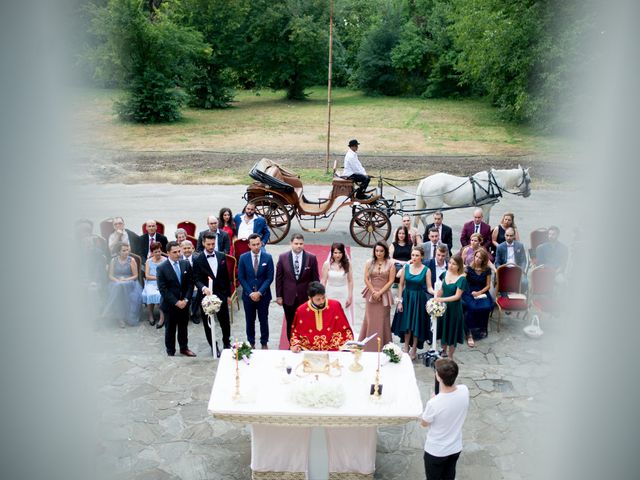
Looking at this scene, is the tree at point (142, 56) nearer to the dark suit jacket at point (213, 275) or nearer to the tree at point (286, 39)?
the tree at point (286, 39)

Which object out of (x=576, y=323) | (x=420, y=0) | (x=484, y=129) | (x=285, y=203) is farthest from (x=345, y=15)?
(x=576, y=323)

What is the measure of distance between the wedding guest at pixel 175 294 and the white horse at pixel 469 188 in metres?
5.94

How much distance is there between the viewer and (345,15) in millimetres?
43375

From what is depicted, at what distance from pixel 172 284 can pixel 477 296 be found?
3893 mm

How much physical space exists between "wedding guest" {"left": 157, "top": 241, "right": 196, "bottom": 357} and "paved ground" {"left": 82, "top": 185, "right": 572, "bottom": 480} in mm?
233

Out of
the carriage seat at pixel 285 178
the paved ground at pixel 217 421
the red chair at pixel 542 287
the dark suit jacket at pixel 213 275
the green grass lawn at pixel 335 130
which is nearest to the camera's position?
the paved ground at pixel 217 421

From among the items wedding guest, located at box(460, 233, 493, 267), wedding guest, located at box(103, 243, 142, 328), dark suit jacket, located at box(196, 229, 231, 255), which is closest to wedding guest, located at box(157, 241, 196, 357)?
wedding guest, located at box(103, 243, 142, 328)

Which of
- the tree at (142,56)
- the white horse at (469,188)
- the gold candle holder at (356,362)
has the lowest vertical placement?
the gold candle holder at (356,362)

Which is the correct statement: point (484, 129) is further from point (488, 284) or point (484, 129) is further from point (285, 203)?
point (488, 284)

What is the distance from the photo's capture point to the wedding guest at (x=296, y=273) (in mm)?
7535

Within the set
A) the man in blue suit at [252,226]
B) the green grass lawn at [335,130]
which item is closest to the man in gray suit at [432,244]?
the man in blue suit at [252,226]

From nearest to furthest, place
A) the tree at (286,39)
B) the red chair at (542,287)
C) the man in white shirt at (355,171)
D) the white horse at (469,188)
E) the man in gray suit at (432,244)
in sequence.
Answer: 1. the red chair at (542,287)
2. the man in gray suit at (432,244)
3. the man in white shirt at (355,171)
4. the white horse at (469,188)
5. the tree at (286,39)

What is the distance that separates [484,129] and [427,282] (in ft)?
80.6

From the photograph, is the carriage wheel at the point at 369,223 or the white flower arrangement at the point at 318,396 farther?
the carriage wheel at the point at 369,223
